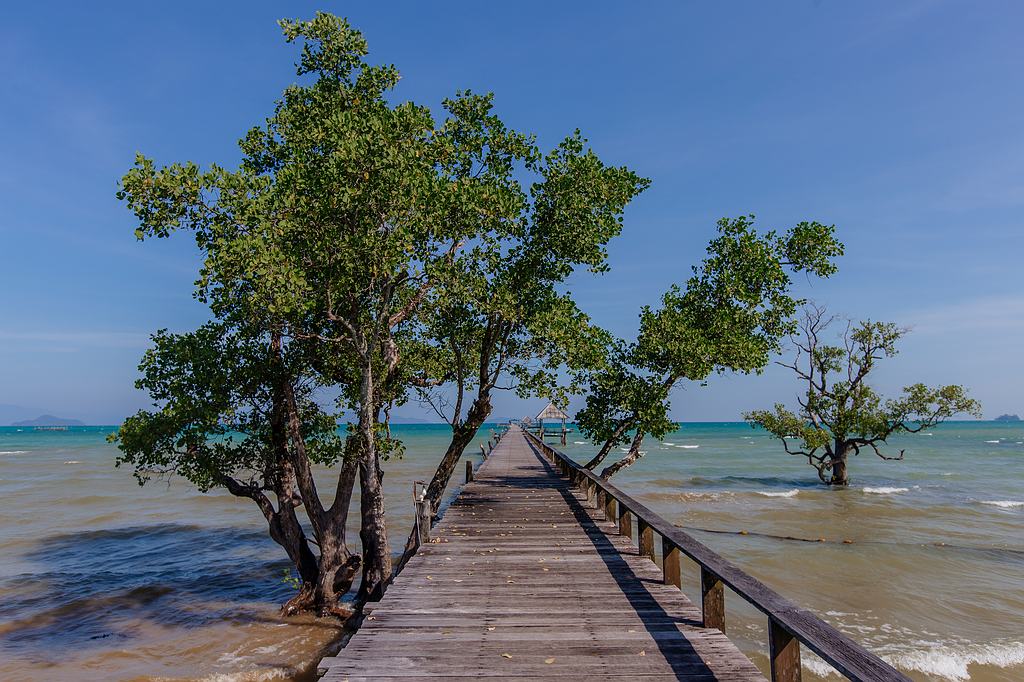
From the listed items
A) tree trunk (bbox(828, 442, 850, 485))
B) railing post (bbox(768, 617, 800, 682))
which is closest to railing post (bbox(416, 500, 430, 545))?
railing post (bbox(768, 617, 800, 682))

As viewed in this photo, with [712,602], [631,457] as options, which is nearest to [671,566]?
[712,602]

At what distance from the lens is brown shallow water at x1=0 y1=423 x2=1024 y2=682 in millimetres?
11359

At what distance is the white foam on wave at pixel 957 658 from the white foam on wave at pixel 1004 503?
21.7 metres

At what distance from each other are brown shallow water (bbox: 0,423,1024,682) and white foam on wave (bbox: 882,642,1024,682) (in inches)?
1.4

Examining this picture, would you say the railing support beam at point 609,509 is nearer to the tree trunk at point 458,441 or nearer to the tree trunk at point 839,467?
the tree trunk at point 458,441

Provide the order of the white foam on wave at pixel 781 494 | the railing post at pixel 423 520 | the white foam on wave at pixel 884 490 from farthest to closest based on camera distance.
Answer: the white foam on wave at pixel 884 490, the white foam on wave at pixel 781 494, the railing post at pixel 423 520

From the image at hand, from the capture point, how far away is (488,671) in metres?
5.48

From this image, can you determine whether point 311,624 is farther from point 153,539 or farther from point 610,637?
point 153,539

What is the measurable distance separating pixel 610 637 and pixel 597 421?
439 inches

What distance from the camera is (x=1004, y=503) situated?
29.6m

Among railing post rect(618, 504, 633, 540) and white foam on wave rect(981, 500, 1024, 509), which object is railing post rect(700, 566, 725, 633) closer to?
railing post rect(618, 504, 633, 540)

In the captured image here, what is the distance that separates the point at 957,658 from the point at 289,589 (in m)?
14.5

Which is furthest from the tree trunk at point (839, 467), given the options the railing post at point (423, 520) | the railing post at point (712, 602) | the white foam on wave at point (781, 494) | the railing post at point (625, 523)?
the railing post at point (712, 602)

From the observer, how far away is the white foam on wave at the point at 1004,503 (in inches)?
1125
